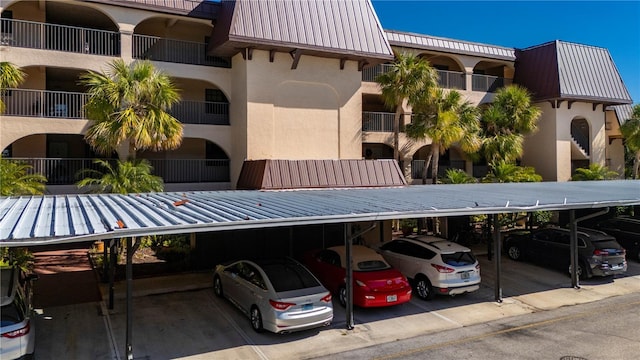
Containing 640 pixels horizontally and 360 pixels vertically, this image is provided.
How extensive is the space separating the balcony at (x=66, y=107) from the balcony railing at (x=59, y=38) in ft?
6.59

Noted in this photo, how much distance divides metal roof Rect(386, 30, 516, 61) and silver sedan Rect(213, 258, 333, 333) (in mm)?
18412

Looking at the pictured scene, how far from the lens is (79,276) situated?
627 inches

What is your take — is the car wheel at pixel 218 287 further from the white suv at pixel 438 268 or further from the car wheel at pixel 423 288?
the car wheel at pixel 423 288

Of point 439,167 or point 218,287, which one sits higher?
point 439,167

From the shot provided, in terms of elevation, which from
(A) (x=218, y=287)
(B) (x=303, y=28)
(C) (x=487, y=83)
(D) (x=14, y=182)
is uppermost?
(B) (x=303, y=28)

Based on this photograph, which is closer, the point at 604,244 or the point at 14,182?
the point at 14,182

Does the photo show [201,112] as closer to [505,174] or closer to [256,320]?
[256,320]

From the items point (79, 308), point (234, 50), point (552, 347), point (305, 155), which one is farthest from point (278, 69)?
point (552, 347)

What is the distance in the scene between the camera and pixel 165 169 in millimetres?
21422

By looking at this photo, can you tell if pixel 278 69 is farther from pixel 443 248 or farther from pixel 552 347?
pixel 552 347

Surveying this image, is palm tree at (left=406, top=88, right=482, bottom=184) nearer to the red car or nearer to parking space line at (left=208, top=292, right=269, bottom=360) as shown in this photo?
the red car

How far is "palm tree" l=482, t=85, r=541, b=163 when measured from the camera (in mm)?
25797

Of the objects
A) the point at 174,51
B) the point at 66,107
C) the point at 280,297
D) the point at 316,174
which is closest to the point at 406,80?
the point at 316,174

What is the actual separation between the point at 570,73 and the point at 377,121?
14062 millimetres
